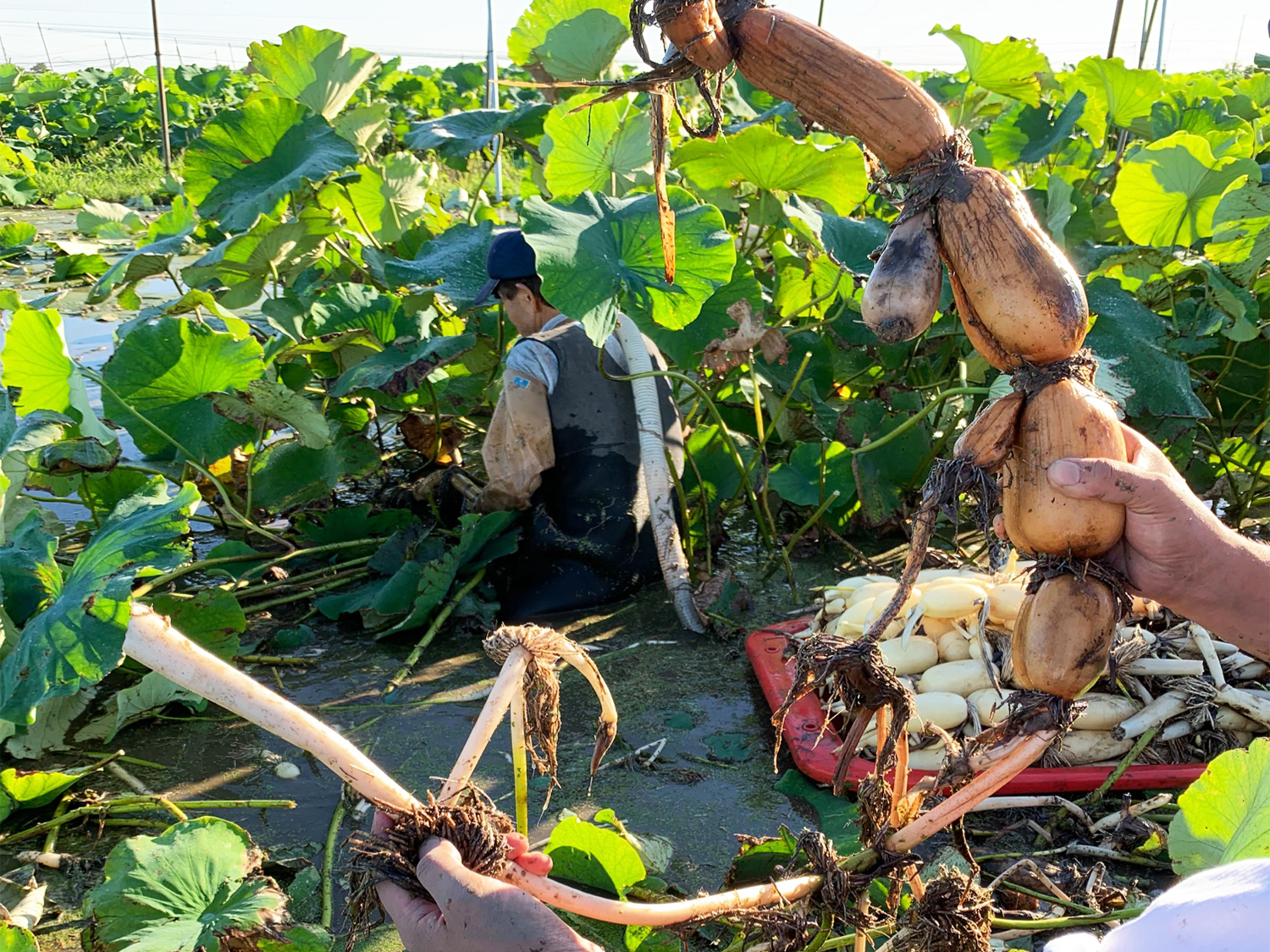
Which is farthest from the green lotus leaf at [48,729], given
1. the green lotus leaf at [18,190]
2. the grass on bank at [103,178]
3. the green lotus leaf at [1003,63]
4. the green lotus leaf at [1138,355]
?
the green lotus leaf at [18,190]

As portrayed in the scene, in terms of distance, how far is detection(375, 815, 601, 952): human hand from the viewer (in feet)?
3.20

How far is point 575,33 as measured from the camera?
12.4ft

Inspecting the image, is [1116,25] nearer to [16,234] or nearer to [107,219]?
[107,219]

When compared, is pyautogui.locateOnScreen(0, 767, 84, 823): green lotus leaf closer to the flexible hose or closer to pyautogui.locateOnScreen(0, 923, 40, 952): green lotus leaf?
pyautogui.locateOnScreen(0, 923, 40, 952): green lotus leaf

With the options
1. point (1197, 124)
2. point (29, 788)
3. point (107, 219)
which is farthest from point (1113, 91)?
point (107, 219)

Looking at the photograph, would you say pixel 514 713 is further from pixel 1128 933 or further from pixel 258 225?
pixel 258 225

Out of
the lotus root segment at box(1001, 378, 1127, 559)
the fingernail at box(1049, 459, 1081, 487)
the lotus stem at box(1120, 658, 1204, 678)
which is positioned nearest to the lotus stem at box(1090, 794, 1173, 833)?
the lotus stem at box(1120, 658, 1204, 678)

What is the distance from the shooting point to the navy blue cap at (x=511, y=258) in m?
3.09

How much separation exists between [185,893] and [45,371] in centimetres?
167

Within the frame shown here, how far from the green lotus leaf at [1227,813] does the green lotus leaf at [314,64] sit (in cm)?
362

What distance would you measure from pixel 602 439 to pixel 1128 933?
2544 mm

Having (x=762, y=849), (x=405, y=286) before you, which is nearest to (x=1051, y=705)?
(x=762, y=849)

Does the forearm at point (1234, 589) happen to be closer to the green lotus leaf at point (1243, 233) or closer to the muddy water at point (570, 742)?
the muddy water at point (570, 742)

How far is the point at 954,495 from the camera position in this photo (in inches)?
43.8
